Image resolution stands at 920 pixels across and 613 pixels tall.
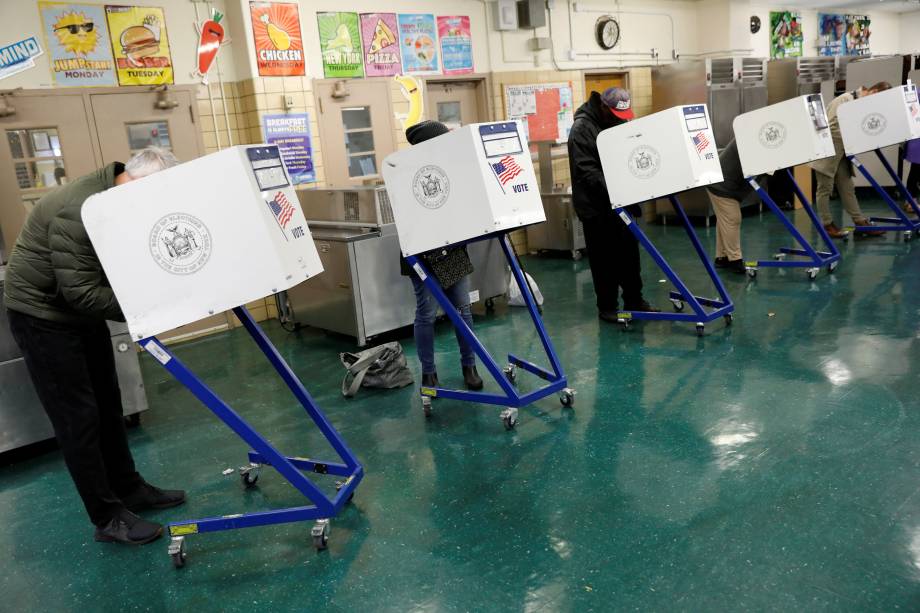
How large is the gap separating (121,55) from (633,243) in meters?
3.96

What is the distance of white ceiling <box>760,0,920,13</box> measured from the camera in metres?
10.8

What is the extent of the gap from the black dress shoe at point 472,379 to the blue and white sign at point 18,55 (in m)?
3.72

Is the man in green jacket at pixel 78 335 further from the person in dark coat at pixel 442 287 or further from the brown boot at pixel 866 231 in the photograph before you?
the brown boot at pixel 866 231

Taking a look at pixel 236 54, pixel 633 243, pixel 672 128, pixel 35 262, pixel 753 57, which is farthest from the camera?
pixel 753 57

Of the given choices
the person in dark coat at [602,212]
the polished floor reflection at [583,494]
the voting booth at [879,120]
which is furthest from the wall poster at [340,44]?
the voting booth at [879,120]

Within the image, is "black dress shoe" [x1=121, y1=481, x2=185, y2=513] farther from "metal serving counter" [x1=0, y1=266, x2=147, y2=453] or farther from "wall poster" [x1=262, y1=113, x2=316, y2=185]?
"wall poster" [x1=262, y1=113, x2=316, y2=185]

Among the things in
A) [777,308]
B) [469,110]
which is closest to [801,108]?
[777,308]

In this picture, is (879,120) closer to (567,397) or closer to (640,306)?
(640,306)

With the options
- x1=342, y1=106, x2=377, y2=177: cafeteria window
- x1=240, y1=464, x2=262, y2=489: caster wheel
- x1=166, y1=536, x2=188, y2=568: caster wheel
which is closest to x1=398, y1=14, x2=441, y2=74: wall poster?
x1=342, y1=106, x2=377, y2=177: cafeteria window

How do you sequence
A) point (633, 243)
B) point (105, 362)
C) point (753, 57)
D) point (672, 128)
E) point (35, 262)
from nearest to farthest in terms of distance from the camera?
1. point (35, 262)
2. point (105, 362)
3. point (672, 128)
4. point (633, 243)
5. point (753, 57)

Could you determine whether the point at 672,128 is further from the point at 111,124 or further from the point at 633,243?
the point at 111,124

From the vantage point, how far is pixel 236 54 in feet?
18.7

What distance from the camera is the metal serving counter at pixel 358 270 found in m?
4.78

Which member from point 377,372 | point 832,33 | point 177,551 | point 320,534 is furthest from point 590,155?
point 832,33
